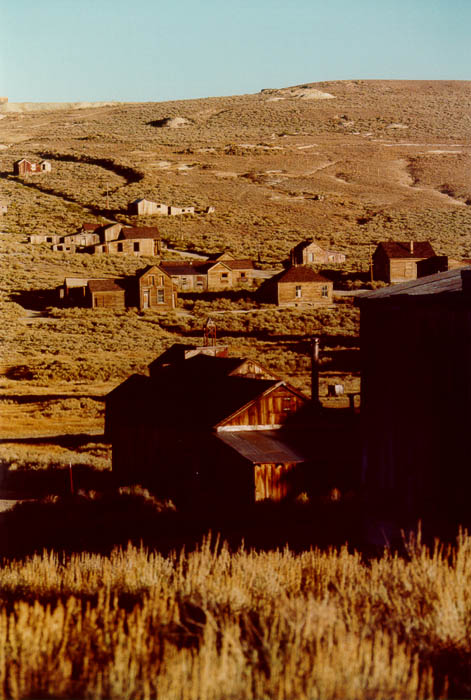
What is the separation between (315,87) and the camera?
180 meters

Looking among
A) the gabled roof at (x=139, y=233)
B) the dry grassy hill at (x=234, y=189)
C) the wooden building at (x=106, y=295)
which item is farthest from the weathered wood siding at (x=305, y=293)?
the gabled roof at (x=139, y=233)

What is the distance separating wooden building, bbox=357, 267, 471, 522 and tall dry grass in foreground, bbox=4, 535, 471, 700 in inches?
107

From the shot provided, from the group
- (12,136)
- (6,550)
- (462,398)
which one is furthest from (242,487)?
(12,136)

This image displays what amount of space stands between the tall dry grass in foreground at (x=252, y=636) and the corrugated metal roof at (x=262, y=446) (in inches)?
502

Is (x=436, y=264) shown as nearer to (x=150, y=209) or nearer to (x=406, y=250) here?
(x=406, y=250)

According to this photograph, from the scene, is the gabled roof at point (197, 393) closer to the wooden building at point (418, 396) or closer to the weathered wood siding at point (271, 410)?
the weathered wood siding at point (271, 410)

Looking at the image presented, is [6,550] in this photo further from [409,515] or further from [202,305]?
[202,305]

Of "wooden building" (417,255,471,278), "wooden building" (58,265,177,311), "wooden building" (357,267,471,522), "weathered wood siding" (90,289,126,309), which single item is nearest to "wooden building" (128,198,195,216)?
"wooden building" (58,265,177,311)

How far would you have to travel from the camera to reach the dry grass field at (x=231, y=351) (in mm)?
5066

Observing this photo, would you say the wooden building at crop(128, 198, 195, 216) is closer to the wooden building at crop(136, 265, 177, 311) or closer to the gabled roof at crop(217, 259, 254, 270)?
the gabled roof at crop(217, 259, 254, 270)

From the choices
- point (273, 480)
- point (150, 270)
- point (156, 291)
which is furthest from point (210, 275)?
point (273, 480)

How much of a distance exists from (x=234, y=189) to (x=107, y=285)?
46596 mm

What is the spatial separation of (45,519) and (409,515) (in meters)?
11.2

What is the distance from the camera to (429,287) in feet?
36.7
